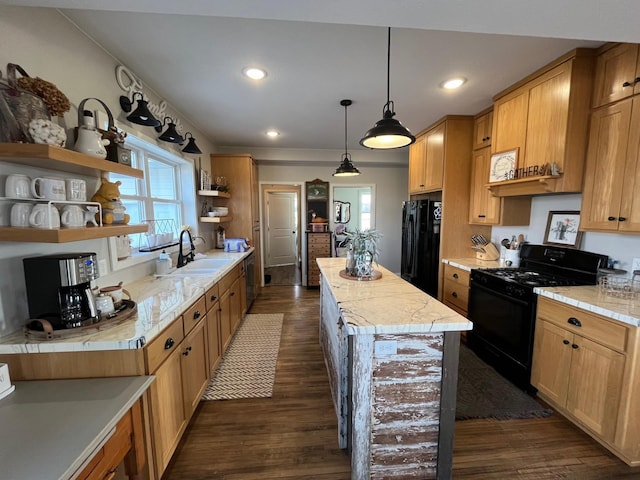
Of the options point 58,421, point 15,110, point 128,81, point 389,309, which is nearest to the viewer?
point 58,421

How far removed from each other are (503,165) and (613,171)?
825 mm

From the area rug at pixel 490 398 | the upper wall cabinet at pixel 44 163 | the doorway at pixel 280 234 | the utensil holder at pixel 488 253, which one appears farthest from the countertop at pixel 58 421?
the doorway at pixel 280 234

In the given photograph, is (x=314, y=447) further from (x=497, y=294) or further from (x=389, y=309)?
(x=497, y=294)

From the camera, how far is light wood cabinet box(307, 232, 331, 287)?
5.05 metres

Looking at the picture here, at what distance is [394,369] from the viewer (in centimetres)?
135

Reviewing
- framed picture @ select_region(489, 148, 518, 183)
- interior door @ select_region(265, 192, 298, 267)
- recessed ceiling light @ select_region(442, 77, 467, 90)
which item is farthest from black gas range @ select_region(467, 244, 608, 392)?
interior door @ select_region(265, 192, 298, 267)

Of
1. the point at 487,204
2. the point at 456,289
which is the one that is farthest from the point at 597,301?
the point at 487,204

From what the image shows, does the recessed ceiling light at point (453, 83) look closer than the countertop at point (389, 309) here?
No

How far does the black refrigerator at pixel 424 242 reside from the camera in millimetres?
→ 3361

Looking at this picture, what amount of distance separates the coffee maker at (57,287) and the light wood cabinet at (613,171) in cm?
323

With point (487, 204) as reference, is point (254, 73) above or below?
above

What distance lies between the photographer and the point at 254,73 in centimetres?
211

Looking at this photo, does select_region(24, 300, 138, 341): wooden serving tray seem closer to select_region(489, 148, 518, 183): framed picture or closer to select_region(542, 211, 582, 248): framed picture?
select_region(489, 148, 518, 183): framed picture

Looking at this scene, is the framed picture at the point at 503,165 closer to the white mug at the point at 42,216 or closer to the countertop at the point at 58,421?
the countertop at the point at 58,421
